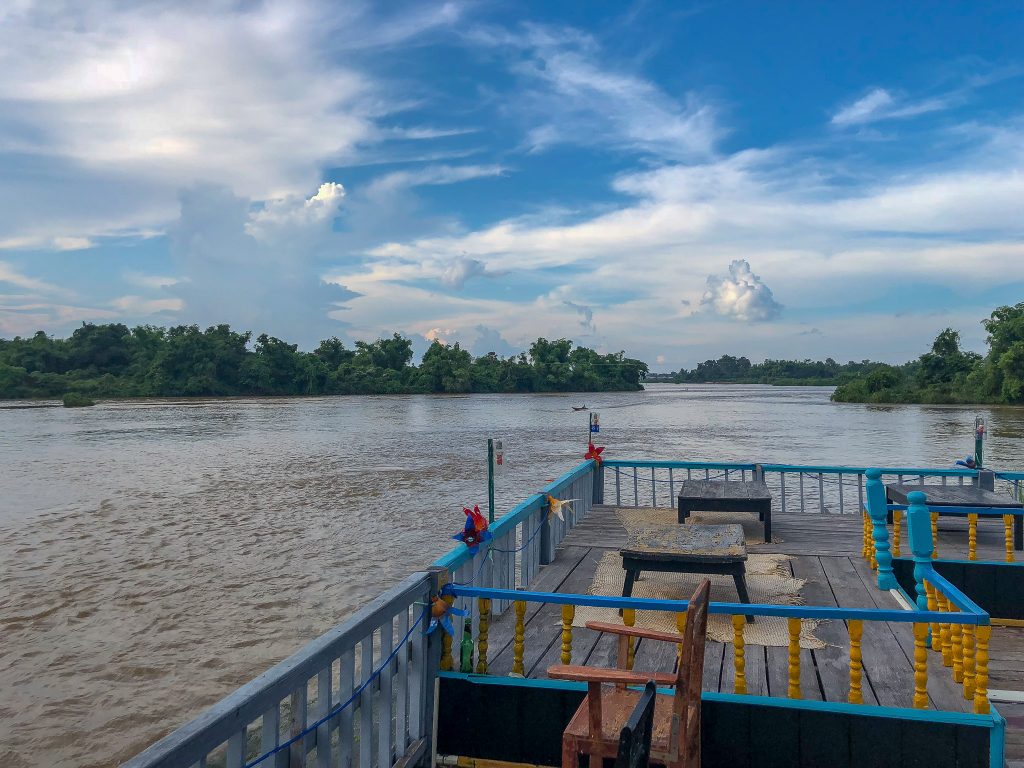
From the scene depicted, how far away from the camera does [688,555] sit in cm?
568

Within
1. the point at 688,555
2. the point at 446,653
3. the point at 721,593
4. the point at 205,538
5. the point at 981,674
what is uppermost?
the point at 688,555

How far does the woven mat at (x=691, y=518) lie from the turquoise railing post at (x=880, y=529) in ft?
7.45

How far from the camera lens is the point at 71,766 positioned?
659cm

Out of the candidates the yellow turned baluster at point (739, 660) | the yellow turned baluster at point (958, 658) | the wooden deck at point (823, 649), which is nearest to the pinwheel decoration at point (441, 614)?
the wooden deck at point (823, 649)

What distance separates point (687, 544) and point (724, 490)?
2800 millimetres

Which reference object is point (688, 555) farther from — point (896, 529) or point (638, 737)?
point (638, 737)

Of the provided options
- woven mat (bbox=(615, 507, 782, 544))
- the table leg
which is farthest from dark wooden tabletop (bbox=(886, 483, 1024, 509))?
the table leg

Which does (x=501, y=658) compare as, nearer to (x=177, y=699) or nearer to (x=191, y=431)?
(x=177, y=699)

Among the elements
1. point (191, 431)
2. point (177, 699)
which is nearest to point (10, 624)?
point (177, 699)

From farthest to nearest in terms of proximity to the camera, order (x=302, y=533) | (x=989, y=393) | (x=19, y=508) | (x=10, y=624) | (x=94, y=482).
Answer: (x=989, y=393), (x=94, y=482), (x=19, y=508), (x=302, y=533), (x=10, y=624)

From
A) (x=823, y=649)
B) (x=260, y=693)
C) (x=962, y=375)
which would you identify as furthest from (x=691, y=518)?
(x=962, y=375)

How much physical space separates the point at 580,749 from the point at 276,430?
45.7 m

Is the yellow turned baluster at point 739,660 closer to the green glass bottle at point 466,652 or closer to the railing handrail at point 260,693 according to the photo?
the green glass bottle at point 466,652

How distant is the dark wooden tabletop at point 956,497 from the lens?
7281 millimetres
